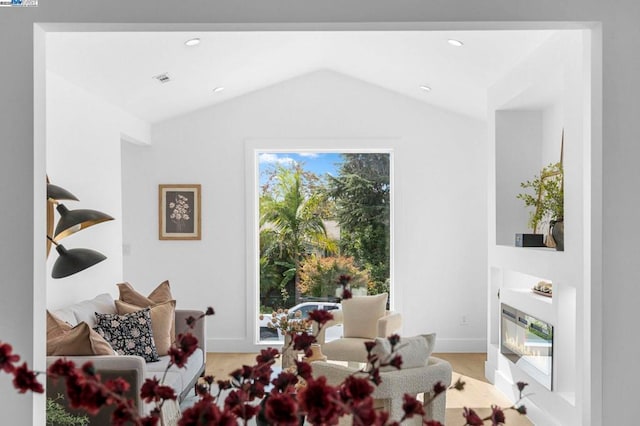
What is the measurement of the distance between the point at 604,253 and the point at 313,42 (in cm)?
418

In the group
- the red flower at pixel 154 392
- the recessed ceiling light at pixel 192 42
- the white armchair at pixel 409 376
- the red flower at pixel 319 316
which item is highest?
the recessed ceiling light at pixel 192 42

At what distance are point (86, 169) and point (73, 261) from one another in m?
1.52

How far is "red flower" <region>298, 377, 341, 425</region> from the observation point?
0.77 meters

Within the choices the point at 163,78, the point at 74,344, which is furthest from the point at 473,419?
the point at 163,78

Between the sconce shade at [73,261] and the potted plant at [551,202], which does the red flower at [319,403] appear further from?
the potted plant at [551,202]

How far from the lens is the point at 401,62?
577 centimetres

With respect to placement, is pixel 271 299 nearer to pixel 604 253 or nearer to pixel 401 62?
pixel 401 62

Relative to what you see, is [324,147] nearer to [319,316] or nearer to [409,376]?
[409,376]

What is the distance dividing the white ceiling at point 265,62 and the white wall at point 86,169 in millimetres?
161

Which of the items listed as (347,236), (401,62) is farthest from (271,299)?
(401,62)

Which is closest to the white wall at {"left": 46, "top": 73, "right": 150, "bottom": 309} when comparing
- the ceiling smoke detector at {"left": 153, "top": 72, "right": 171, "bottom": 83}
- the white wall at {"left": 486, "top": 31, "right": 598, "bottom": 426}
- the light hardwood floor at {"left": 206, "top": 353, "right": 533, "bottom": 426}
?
the ceiling smoke detector at {"left": 153, "top": 72, "right": 171, "bottom": 83}

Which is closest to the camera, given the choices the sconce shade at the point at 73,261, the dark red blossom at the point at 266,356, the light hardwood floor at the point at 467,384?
the dark red blossom at the point at 266,356

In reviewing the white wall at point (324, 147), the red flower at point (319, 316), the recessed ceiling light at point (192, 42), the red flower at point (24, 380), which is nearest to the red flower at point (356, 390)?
the red flower at point (319, 316)

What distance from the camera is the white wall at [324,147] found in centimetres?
697
